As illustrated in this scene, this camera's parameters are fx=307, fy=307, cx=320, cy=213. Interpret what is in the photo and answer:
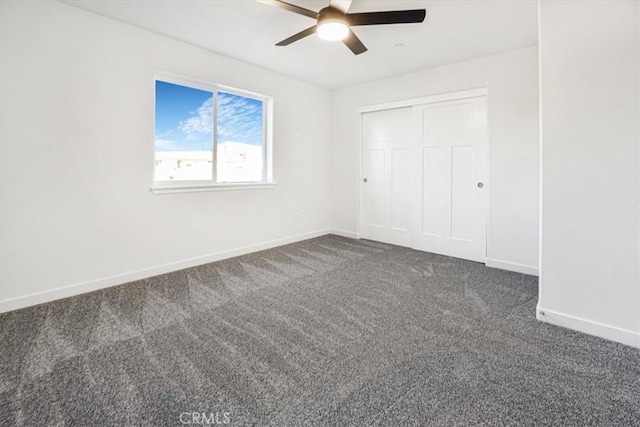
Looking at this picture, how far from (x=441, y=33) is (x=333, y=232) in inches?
130

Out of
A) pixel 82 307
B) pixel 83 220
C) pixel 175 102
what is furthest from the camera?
pixel 175 102

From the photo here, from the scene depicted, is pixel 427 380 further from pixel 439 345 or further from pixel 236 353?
pixel 236 353

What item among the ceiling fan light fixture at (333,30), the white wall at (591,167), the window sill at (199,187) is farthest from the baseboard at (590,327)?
the window sill at (199,187)

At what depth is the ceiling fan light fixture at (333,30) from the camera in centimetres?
226

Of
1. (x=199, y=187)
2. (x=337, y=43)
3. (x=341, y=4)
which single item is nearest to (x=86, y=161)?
(x=199, y=187)

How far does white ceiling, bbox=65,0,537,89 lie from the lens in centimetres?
255

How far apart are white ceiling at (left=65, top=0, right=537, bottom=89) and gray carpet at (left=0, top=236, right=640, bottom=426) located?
2.46 metres

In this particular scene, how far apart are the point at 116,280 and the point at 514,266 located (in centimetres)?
421

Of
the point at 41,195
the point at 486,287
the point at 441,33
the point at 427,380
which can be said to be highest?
the point at 441,33

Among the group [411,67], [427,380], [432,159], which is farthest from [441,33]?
[427,380]

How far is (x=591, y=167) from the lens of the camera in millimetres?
2090

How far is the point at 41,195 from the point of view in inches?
99.1

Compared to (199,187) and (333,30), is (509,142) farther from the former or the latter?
(199,187)

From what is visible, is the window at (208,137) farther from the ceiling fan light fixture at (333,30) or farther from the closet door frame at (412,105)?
the ceiling fan light fixture at (333,30)
